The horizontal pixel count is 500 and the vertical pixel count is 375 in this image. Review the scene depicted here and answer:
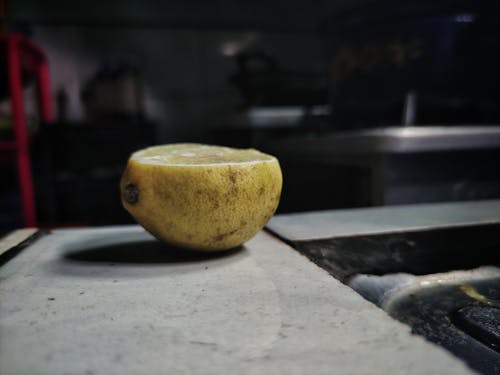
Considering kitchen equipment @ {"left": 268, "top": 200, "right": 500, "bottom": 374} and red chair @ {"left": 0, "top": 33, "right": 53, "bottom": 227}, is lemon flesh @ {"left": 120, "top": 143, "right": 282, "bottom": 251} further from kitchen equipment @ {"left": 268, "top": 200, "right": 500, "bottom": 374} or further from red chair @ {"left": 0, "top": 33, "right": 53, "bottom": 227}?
red chair @ {"left": 0, "top": 33, "right": 53, "bottom": 227}

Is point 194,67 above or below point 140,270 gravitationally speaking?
above

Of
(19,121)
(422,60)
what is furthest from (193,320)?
(19,121)

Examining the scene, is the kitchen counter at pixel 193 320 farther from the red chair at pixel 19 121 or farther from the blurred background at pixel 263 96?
the red chair at pixel 19 121

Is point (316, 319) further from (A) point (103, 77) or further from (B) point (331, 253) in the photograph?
(A) point (103, 77)

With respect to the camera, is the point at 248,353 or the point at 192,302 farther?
the point at 192,302

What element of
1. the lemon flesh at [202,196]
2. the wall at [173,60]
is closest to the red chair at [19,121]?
the wall at [173,60]

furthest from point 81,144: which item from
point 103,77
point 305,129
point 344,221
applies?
point 344,221
